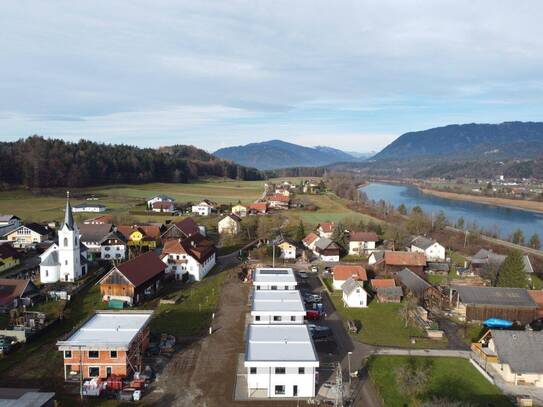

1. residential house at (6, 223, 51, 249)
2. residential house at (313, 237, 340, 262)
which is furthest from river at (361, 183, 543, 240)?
residential house at (6, 223, 51, 249)

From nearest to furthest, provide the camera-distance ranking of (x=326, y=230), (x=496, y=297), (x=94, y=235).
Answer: (x=496, y=297) → (x=94, y=235) → (x=326, y=230)

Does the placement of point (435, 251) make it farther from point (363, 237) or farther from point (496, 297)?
point (496, 297)

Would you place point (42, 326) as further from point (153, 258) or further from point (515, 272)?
point (515, 272)

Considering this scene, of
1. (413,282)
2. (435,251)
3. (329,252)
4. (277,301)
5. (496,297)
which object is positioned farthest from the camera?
(435,251)

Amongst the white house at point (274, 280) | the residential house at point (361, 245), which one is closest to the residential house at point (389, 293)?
the white house at point (274, 280)

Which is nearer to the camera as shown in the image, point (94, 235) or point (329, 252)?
point (329, 252)

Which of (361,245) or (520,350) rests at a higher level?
(361,245)

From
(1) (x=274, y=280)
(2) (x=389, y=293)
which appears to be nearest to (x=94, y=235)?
(1) (x=274, y=280)
